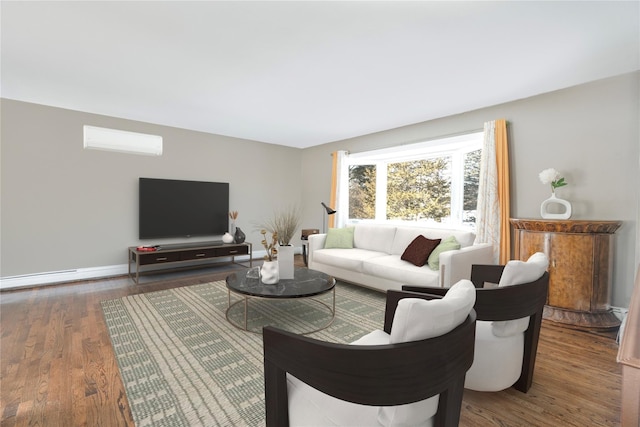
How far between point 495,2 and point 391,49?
0.77 meters

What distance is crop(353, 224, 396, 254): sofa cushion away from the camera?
438cm

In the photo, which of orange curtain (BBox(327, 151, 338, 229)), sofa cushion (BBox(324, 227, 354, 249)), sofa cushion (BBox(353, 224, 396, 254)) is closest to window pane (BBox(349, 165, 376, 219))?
orange curtain (BBox(327, 151, 338, 229))

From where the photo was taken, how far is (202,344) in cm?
242

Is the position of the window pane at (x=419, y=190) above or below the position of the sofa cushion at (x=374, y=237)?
above

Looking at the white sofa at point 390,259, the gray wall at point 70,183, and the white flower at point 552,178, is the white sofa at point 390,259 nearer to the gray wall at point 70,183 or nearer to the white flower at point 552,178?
the white flower at point 552,178

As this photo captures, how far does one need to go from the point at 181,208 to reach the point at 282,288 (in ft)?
10.1

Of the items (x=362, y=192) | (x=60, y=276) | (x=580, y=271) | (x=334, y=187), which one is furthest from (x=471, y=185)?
(x=60, y=276)

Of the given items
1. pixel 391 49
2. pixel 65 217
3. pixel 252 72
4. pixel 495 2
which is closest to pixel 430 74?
pixel 391 49

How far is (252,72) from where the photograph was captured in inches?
114

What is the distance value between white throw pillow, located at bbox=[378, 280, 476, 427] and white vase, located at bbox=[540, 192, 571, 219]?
288cm

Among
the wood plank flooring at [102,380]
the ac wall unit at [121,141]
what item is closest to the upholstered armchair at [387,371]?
the wood plank flooring at [102,380]

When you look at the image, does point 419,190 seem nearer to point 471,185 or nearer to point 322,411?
point 471,185

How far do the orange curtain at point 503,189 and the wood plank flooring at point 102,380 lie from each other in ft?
3.21

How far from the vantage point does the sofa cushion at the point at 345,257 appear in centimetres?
393
